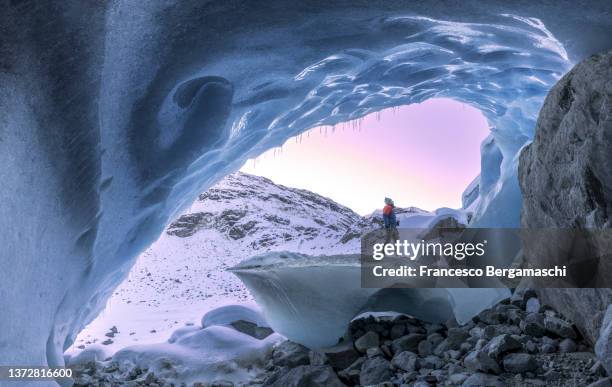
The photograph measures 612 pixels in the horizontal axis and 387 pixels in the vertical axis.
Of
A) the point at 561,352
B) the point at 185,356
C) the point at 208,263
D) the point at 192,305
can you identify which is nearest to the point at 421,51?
the point at 561,352

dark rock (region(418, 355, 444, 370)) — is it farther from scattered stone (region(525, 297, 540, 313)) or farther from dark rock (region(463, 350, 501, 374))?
scattered stone (region(525, 297, 540, 313))

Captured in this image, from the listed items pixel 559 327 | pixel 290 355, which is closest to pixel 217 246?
pixel 290 355

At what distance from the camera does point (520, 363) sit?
3.04 m

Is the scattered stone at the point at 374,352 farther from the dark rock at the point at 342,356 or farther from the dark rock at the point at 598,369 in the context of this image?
the dark rock at the point at 598,369

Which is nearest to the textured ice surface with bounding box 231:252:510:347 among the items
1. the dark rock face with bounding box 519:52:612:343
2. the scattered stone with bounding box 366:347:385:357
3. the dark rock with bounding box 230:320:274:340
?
the scattered stone with bounding box 366:347:385:357

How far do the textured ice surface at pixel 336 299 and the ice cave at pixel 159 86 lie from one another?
165cm

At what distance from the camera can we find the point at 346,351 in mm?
4508

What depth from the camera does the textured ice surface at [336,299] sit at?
4.77 metres

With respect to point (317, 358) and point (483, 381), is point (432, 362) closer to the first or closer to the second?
point (483, 381)

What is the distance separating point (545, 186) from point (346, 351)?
2507 millimetres

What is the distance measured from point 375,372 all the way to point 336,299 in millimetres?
1212

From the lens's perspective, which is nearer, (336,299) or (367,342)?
(367,342)

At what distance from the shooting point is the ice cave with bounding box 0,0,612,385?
87.3 inches

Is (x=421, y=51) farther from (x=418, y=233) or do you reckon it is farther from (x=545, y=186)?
(x=418, y=233)
